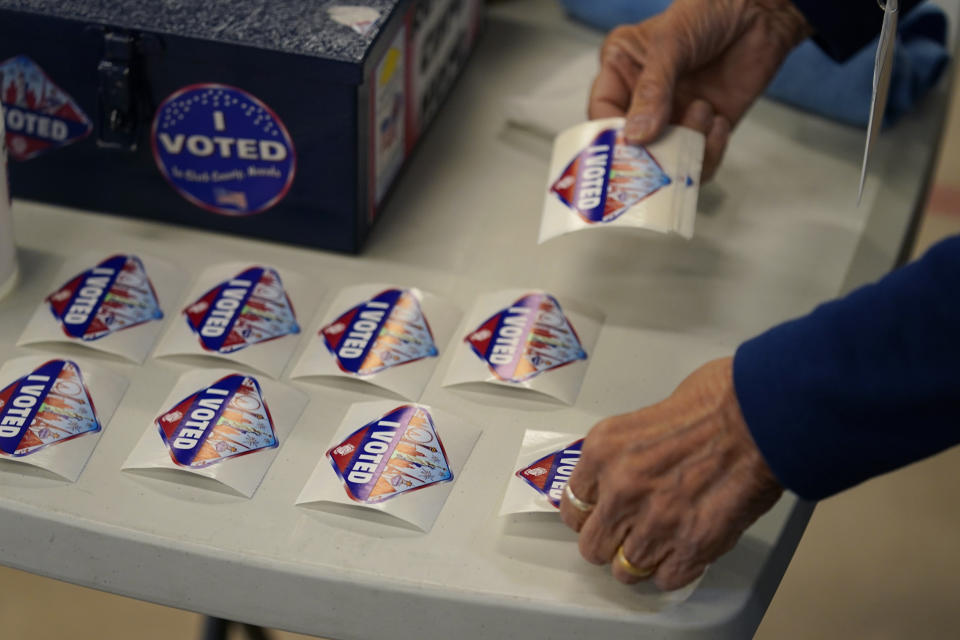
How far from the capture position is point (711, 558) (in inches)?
24.5

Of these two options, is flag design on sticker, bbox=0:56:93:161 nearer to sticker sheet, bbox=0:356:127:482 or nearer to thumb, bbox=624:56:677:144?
sticker sheet, bbox=0:356:127:482

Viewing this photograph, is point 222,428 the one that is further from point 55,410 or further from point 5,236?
point 5,236

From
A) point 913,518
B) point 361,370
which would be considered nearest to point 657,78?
point 361,370

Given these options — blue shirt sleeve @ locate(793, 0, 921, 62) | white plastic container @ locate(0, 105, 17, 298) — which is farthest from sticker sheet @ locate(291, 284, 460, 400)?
blue shirt sleeve @ locate(793, 0, 921, 62)

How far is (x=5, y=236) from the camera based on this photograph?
30.1 inches

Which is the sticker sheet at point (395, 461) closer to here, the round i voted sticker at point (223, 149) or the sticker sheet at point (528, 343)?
the sticker sheet at point (528, 343)

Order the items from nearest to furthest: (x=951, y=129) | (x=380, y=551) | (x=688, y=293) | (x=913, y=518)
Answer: (x=380, y=551) → (x=688, y=293) → (x=913, y=518) → (x=951, y=129)

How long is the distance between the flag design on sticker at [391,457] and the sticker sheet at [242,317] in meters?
0.09

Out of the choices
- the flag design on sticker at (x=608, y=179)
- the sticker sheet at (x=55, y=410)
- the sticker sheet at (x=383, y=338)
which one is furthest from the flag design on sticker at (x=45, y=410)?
the flag design on sticker at (x=608, y=179)

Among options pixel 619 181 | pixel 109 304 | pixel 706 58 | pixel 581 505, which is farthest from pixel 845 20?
pixel 109 304

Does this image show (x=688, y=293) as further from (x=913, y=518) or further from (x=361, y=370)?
(x=913, y=518)

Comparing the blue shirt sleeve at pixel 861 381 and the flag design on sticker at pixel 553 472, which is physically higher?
the blue shirt sleeve at pixel 861 381

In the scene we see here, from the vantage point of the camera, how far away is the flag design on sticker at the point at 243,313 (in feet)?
2.50

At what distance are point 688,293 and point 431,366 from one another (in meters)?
0.21
